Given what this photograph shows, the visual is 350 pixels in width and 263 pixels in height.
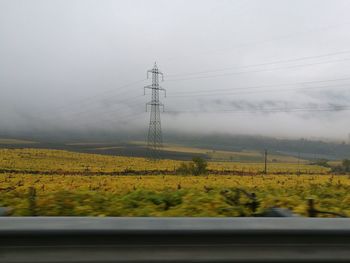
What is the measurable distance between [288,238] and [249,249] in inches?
11.9

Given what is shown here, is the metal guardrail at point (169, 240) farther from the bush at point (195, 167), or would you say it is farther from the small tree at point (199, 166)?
the small tree at point (199, 166)

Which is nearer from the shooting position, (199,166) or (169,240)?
(169,240)

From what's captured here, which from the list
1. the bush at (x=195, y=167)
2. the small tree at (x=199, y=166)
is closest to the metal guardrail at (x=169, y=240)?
the bush at (x=195, y=167)

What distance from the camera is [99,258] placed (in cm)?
325

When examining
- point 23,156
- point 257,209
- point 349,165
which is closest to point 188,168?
point 349,165

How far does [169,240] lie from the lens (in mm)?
3316

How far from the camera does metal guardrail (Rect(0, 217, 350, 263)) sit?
3229 millimetres

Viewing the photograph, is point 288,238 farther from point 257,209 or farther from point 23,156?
point 23,156

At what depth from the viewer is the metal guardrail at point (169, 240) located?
127 inches

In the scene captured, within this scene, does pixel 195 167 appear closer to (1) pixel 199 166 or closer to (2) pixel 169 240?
(1) pixel 199 166

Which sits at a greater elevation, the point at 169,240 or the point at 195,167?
the point at 169,240

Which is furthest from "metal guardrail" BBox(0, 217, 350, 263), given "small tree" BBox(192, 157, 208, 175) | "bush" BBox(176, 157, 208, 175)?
"small tree" BBox(192, 157, 208, 175)

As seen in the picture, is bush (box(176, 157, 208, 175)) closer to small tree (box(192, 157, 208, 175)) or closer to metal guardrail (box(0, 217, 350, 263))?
small tree (box(192, 157, 208, 175))

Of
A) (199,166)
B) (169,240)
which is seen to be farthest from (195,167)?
(169,240)
